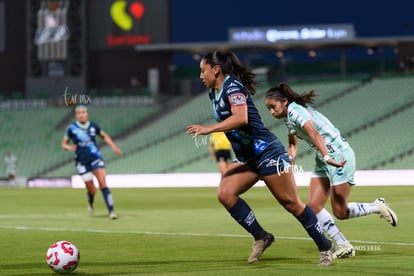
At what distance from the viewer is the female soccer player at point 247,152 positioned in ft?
37.9

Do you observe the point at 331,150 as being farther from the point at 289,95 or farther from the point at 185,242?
the point at 185,242

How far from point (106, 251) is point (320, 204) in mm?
3152

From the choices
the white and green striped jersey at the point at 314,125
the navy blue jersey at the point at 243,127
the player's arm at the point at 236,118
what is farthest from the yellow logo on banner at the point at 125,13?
the player's arm at the point at 236,118

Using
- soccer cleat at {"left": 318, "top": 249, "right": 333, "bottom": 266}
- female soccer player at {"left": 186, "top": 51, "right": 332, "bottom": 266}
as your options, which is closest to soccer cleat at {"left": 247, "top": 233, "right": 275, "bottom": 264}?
female soccer player at {"left": 186, "top": 51, "right": 332, "bottom": 266}

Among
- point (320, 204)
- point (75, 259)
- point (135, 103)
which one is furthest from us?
point (135, 103)

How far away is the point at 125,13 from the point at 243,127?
4810 cm

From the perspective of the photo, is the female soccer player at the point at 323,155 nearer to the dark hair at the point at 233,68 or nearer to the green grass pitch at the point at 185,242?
the dark hair at the point at 233,68

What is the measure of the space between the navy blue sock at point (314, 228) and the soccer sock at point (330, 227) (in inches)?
30.2

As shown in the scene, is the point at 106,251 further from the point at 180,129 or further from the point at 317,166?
the point at 180,129

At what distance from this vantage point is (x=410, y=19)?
56.4m

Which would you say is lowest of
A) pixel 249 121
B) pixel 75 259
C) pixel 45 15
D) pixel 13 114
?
pixel 13 114

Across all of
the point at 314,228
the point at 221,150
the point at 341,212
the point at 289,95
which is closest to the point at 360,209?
the point at 341,212

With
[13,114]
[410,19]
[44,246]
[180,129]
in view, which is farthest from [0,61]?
[44,246]

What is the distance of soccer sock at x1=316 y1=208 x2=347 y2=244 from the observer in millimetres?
12375
